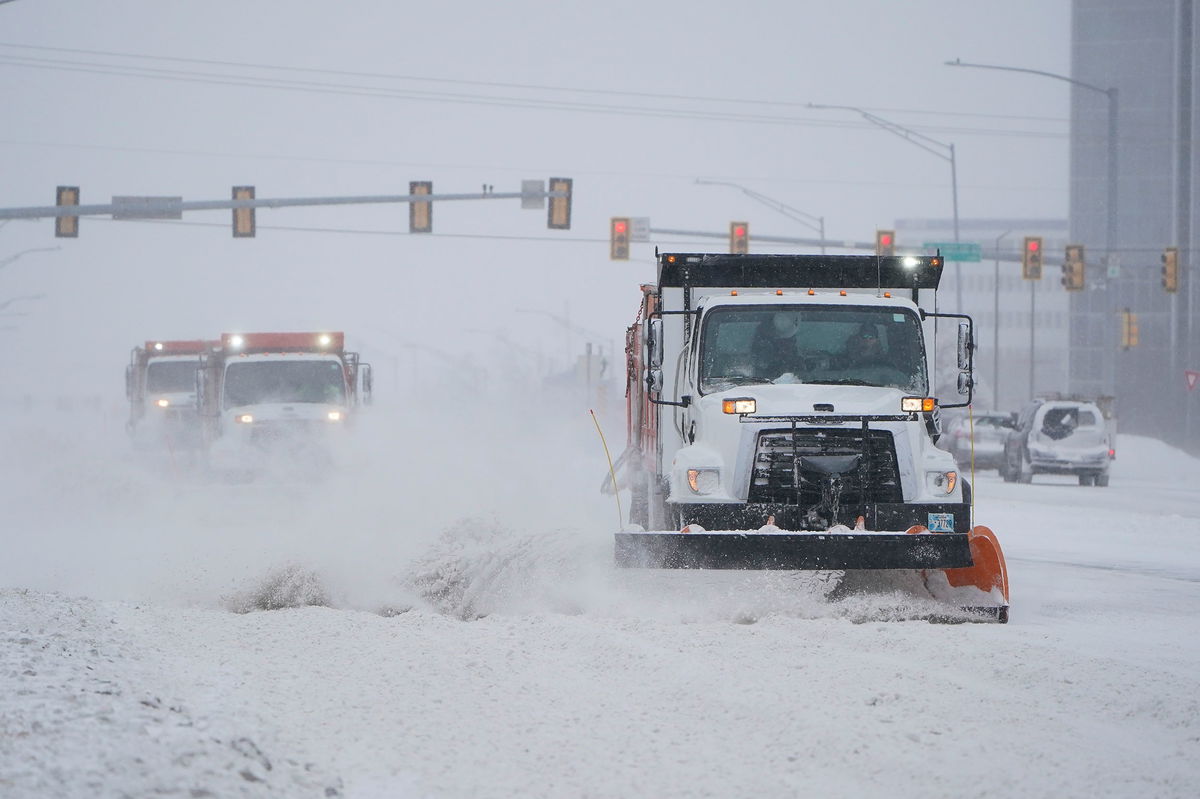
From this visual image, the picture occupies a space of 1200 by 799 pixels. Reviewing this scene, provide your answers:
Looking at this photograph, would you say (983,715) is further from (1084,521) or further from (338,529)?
(1084,521)

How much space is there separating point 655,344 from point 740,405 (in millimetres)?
906

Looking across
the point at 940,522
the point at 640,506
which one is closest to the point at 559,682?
the point at 940,522

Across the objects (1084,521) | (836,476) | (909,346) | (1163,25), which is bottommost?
(1084,521)

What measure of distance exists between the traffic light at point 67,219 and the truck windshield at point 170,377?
393 cm

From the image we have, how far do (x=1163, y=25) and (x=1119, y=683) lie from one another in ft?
393

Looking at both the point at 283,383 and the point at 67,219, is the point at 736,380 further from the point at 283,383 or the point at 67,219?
the point at 67,219

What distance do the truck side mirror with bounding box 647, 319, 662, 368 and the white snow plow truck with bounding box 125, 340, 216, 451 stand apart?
2167cm

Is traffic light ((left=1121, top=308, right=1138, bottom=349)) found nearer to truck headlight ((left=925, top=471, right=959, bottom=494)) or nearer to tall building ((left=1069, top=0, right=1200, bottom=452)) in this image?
tall building ((left=1069, top=0, right=1200, bottom=452))

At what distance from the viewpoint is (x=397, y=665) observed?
8.53 meters

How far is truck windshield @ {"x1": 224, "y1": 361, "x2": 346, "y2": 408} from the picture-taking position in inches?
938

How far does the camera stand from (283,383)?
944 inches

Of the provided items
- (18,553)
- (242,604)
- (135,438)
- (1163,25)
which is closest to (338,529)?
(18,553)

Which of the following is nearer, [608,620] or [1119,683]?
[1119,683]

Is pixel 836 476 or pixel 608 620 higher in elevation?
pixel 836 476
